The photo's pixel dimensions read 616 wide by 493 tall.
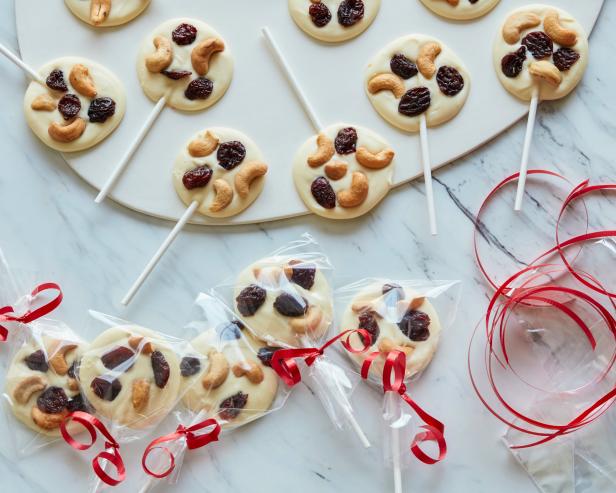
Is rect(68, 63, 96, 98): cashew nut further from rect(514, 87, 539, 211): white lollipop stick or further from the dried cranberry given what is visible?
rect(514, 87, 539, 211): white lollipop stick

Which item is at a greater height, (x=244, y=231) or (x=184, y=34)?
(x=184, y=34)

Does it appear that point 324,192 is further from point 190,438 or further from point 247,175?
point 190,438

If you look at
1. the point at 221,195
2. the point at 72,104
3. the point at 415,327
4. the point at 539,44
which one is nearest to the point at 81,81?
the point at 72,104

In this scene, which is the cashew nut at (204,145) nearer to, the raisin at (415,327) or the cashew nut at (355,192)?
the cashew nut at (355,192)

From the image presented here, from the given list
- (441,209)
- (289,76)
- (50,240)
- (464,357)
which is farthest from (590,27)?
(50,240)

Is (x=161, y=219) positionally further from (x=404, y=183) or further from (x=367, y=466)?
(x=367, y=466)

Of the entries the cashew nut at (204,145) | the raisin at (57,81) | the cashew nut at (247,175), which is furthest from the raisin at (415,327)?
the raisin at (57,81)

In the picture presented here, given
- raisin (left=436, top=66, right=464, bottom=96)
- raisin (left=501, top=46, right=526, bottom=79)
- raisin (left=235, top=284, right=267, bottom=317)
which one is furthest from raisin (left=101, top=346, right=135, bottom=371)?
raisin (left=501, top=46, right=526, bottom=79)

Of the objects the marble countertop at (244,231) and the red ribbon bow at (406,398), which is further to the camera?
the marble countertop at (244,231)
